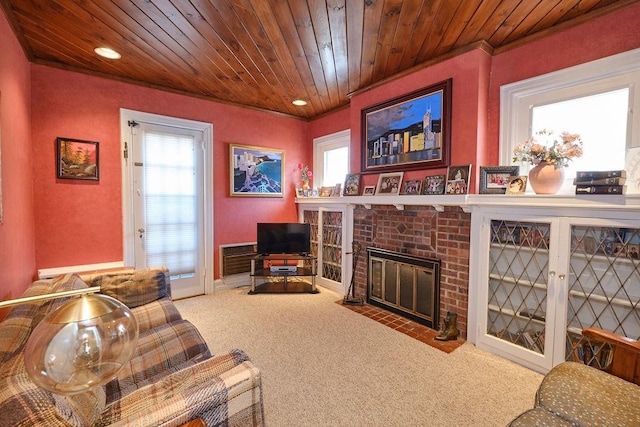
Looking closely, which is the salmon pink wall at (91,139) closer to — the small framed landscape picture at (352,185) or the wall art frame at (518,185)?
the small framed landscape picture at (352,185)

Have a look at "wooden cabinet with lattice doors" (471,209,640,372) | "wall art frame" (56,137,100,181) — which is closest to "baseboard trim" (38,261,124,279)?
"wall art frame" (56,137,100,181)

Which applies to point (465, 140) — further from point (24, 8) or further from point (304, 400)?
point (24, 8)

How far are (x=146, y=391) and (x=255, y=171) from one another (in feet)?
11.8

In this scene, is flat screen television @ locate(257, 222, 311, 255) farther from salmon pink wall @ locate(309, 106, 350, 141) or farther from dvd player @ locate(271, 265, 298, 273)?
salmon pink wall @ locate(309, 106, 350, 141)

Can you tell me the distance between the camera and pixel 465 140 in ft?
8.84

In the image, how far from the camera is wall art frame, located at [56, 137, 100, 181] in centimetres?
305

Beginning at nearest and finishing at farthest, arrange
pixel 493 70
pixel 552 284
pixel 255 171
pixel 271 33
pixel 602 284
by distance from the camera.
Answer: pixel 602 284 < pixel 552 284 < pixel 271 33 < pixel 493 70 < pixel 255 171

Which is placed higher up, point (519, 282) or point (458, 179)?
point (458, 179)

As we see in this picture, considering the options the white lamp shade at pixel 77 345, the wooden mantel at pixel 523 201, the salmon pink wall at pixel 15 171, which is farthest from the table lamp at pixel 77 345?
the wooden mantel at pixel 523 201

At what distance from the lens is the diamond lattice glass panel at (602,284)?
6.39 ft

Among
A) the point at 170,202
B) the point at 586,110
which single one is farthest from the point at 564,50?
the point at 170,202

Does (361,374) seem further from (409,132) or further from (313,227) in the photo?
(313,227)

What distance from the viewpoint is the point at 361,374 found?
2225 mm

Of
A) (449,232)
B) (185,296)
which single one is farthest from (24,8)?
(449,232)
